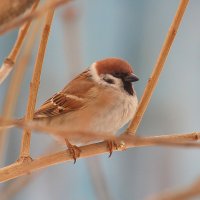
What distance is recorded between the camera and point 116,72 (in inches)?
56.6

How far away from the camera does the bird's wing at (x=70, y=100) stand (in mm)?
1449

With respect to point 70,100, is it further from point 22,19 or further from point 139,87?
point 139,87

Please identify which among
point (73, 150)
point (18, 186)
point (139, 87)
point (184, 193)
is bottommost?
point (184, 193)

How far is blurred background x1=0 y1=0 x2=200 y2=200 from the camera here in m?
2.61

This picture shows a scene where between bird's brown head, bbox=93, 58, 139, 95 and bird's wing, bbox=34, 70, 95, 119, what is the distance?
5 cm

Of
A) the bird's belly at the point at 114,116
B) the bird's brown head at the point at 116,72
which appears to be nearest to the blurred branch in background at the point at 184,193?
the bird's belly at the point at 114,116

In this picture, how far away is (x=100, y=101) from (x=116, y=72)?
0.33 ft

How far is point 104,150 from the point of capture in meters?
1.02

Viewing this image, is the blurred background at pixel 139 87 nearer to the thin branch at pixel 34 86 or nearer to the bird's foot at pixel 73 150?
the bird's foot at pixel 73 150

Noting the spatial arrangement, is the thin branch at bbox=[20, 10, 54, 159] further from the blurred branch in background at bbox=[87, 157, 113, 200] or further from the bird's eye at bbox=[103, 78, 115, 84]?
the bird's eye at bbox=[103, 78, 115, 84]

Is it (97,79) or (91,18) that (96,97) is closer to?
(97,79)

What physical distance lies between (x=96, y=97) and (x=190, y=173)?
1644mm

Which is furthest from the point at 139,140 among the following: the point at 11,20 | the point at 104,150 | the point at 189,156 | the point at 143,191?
the point at 189,156

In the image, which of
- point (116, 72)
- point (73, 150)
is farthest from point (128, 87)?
point (73, 150)
